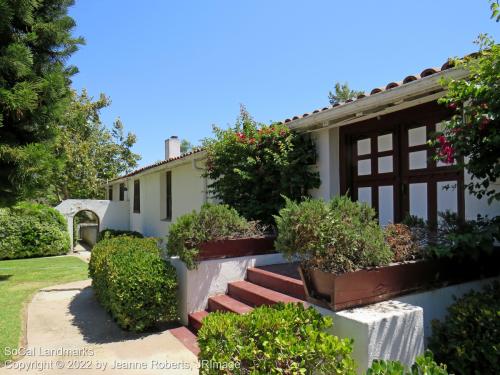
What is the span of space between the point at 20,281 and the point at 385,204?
30.0ft

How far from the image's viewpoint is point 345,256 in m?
3.13

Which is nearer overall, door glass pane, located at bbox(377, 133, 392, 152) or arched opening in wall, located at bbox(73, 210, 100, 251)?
door glass pane, located at bbox(377, 133, 392, 152)

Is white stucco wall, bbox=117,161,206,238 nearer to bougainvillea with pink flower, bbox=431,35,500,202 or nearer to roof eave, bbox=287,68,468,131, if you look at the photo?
roof eave, bbox=287,68,468,131

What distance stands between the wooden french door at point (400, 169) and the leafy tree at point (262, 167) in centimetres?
76

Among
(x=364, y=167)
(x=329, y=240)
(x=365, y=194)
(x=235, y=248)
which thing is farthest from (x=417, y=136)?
(x=235, y=248)

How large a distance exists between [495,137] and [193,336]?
4.33 m

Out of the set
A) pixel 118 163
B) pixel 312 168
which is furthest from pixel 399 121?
pixel 118 163

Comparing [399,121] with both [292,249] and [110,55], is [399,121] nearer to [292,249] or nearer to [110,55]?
[292,249]

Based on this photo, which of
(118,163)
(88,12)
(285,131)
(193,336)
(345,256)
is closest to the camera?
(345,256)

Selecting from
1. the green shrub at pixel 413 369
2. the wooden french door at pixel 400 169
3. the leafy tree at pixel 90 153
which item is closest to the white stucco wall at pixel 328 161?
the wooden french door at pixel 400 169

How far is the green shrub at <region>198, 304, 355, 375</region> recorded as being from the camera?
8.34ft

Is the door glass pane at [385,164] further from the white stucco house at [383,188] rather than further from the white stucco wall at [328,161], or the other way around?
the white stucco wall at [328,161]

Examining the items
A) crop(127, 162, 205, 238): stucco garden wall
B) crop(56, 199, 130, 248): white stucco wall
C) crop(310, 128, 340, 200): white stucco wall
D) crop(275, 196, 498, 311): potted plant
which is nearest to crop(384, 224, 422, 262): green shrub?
crop(275, 196, 498, 311): potted plant

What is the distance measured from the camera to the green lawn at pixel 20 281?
5.17m
